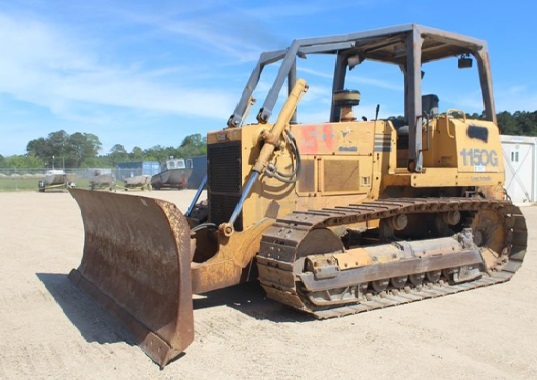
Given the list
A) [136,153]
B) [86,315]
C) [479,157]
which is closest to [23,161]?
[136,153]

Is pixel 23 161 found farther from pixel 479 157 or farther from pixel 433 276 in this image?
pixel 433 276

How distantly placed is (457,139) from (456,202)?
108 centimetres

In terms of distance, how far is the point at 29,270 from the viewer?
873 cm

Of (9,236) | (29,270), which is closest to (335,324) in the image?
(29,270)

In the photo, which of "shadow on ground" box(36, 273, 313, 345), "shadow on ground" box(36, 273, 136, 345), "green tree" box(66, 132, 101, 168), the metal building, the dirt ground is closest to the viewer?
the dirt ground

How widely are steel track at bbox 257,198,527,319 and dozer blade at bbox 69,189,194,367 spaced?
3.42ft

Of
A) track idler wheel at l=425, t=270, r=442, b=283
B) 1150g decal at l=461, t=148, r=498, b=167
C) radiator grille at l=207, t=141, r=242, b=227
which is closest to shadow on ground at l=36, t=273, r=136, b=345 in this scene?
radiator grille at l=207, t=141, r=242, b=227

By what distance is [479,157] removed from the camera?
7.77 metres

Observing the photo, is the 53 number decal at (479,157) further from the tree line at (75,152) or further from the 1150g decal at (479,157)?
the tree line at (75,152)

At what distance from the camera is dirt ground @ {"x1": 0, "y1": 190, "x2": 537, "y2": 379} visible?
14.4ft

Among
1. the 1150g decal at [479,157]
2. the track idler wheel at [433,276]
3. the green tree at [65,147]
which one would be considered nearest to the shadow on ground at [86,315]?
the track idler wheel at [433,276]

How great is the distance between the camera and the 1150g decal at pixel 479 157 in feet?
24.8

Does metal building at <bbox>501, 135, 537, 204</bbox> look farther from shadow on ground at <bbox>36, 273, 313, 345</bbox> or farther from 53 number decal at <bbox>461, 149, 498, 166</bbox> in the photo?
shadow on ground at <bbox>36, 273, 313, 345</bbox>

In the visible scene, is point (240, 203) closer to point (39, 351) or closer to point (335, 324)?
point (335, 324)
